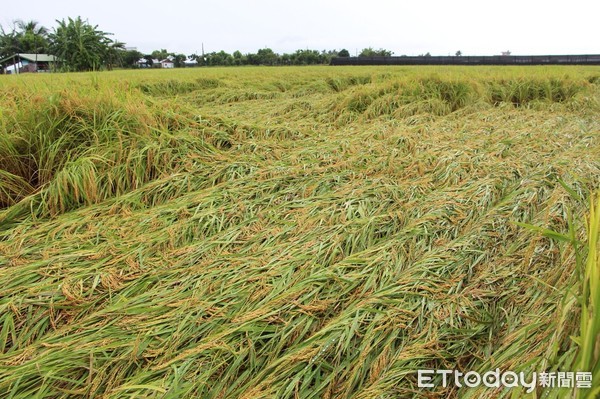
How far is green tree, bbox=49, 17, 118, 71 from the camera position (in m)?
23.0

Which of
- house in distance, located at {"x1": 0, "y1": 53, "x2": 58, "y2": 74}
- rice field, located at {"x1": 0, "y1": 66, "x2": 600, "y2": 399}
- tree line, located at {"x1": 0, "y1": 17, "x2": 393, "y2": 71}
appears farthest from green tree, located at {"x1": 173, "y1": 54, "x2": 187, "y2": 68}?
rice field, located at {"x1": 0, "y1": 66, "x2": 600, "y2": 399}

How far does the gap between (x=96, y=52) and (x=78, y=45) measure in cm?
367

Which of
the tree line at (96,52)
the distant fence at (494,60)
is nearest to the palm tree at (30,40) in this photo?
the tree line at (96,52)

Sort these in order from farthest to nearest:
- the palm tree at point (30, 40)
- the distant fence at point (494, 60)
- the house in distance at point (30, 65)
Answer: the palm tree at point (30, 40)
the distant fence at point (494, 60)
the house in distance at point (30, 65)

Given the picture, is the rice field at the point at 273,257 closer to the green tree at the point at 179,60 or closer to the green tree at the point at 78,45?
the green tree at the point at 78,45

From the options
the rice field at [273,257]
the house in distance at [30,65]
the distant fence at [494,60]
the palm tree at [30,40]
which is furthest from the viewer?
the palm tree at [30,40]

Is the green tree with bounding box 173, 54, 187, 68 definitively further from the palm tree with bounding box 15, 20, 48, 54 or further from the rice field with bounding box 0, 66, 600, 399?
the rice field with bounding box 0, 66, 600, 399

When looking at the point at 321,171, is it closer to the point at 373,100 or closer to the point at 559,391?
the point at 559,391

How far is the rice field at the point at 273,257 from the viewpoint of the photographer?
1.09 m

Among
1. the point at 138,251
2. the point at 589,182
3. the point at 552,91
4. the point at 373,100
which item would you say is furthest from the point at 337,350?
the point at 552,91

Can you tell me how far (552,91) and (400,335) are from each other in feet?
20.9

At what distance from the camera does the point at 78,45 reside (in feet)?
74.3

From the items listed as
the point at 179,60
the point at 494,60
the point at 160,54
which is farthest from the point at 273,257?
the point at 160,54

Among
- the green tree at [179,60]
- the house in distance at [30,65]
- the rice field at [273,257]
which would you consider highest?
the green tree at [179,60]
